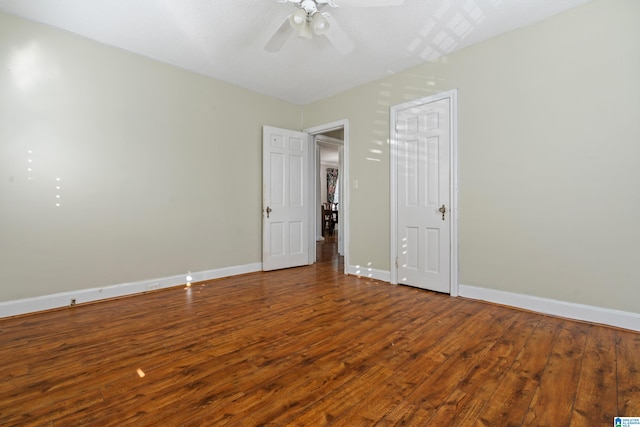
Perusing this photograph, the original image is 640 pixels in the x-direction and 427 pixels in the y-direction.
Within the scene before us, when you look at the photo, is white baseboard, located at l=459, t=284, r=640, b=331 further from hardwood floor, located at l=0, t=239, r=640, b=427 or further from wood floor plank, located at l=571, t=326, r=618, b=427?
wood floor plank, located at l=571, t=326, r=618, b=427

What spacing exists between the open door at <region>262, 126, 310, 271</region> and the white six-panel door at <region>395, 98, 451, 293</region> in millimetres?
1719

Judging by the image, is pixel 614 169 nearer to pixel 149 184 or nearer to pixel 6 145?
pixel 149 184

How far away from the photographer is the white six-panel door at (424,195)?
336 centimetres

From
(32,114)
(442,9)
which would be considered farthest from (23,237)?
(442,9)

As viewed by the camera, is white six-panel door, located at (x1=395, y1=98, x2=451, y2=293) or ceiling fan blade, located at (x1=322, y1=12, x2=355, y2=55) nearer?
ceiling fan blade, located at (x1=322, y1=12, x2=355, y2=55)

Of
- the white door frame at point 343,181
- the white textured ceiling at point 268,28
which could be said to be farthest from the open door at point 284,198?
the white textured ceiling at point 268,28

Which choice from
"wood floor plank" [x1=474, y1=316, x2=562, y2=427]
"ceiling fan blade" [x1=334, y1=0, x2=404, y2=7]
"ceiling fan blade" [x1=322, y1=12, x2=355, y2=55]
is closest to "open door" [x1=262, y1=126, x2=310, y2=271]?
"ceiling fan blade" [x1=322, y1=12, x2=355, y2=55]

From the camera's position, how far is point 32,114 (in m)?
2.78

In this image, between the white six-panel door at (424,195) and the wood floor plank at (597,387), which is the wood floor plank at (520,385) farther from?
the white six-panel door at (424,195)

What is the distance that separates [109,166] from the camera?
10.5 ft

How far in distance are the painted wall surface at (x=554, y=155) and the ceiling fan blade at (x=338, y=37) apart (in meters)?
0.99

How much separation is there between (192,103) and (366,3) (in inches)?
99.3

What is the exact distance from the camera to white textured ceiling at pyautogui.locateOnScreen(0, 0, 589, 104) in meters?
2.56

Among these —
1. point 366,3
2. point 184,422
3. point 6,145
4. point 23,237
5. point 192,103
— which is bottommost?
point 184,422
